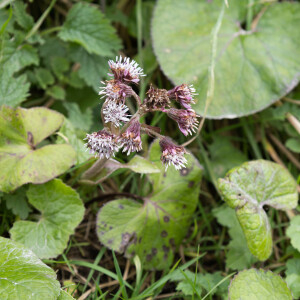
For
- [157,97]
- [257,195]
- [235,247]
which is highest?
[157,97]

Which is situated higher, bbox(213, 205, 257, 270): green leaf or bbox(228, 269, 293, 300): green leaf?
bbox(228, 269, 293, 300): green leaf

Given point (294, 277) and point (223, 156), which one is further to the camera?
point (223, 156)

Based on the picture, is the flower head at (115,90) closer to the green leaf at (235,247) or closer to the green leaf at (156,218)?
the green leaf at (156,218)

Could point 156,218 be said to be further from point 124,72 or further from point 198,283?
point 124,72

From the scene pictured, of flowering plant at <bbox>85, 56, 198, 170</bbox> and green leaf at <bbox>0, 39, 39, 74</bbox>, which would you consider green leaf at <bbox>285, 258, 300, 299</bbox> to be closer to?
flowering plant at <bbox>85, 56, 198, 170</bbox>

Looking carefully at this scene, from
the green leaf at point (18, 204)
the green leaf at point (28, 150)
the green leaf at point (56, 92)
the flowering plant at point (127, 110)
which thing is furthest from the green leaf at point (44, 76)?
the flowering plant at point (127, 110)

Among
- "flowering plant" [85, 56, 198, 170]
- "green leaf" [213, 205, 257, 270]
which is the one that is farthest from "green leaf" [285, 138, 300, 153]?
"flowering plant" [85, 56, 198, 170]

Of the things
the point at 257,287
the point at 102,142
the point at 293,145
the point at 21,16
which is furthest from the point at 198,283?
the point at 21,16
